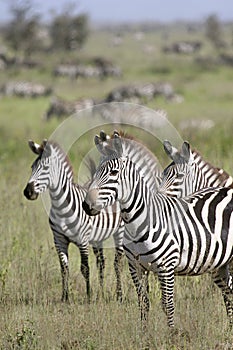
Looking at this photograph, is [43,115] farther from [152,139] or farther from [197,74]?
[197,74]

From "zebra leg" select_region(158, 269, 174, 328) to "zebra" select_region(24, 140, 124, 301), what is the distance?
4.32ft

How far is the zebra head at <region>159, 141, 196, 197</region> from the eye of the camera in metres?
7.12

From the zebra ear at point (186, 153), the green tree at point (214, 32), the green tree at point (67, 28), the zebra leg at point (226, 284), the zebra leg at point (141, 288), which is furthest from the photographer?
the green tree at point (214, 32)

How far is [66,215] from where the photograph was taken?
7.37 meters

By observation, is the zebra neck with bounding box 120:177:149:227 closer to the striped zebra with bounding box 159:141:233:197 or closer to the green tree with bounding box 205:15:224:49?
the striped zebra with bounding box 159:141:233:197

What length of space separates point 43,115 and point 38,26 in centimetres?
2992

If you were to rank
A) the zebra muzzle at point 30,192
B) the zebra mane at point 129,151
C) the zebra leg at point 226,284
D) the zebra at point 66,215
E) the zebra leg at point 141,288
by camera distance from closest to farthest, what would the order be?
1. the zebra mane at point 129,151
2. the zebra leg at point 141,288
3. the zebra leg at point 226,284
4. the zebra muzzle at point 30,192
5. the zebra at point 66,215

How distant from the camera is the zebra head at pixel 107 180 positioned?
212 inches

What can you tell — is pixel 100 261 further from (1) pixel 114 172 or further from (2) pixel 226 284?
(1) pixel 114 172

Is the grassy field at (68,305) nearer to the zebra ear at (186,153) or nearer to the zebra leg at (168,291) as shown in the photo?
the zebra leg at (168,291)

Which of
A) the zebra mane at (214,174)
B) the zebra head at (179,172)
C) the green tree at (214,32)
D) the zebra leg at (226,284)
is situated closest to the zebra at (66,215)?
the zebra head at (179,172)

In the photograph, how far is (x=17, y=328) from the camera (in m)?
5.89

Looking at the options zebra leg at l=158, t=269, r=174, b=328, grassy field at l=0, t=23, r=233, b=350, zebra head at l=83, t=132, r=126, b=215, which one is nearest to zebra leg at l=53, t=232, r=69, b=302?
grassy field at l=0, t=23, r=233, b=350

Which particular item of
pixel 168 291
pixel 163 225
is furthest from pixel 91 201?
pixel 168 291
